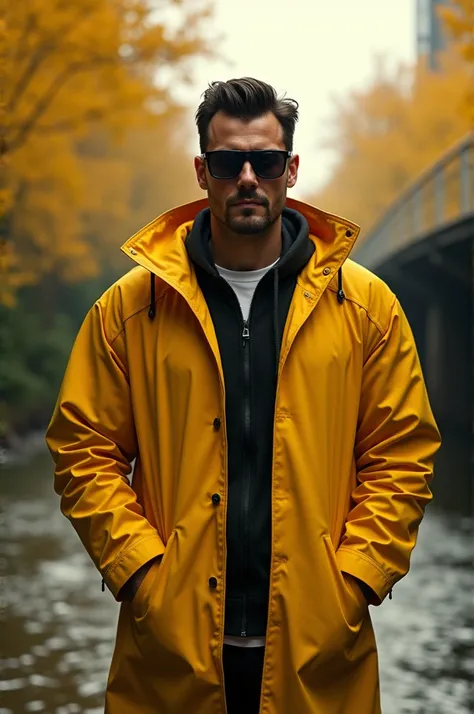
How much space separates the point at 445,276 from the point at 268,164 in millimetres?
17923

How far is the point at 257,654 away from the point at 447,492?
1005 centimetres

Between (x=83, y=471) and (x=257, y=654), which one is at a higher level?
(x=83, y=471)

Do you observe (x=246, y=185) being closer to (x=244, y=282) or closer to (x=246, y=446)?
(x=244, y=282)

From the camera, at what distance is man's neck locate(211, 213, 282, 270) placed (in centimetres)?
298

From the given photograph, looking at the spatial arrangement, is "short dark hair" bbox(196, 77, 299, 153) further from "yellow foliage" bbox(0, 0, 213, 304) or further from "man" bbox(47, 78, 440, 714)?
"yellow foliage" bbox(0, 0, 213, 304)

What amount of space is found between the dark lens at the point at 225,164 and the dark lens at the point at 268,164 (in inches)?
1.5

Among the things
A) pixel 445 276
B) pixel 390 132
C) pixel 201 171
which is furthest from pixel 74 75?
pixel 390 132

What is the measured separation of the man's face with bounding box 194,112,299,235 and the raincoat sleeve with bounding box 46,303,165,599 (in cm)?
43

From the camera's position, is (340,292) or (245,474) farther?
(340,292)

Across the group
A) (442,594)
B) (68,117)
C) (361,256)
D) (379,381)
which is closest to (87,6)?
(68,117)

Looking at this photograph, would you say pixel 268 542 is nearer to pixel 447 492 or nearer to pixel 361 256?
pixel 447 492

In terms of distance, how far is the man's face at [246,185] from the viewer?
9.56 ft

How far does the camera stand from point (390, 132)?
33094 mm

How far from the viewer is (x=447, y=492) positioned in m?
12.6
